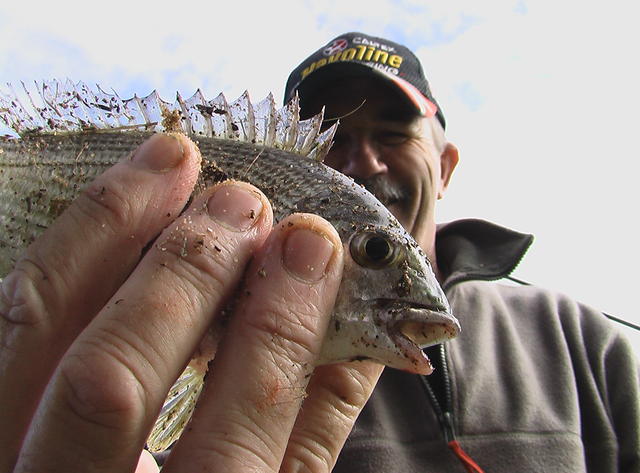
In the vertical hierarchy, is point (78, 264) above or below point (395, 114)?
below

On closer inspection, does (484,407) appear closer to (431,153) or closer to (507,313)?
(507,313)

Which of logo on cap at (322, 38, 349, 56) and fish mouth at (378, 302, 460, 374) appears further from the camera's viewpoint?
logo on cap at (322, 38, 349, 56)

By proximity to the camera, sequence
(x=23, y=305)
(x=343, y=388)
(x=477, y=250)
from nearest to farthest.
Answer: (x=23, y=305) < (x=343, y=388) < (x=477, y=250)

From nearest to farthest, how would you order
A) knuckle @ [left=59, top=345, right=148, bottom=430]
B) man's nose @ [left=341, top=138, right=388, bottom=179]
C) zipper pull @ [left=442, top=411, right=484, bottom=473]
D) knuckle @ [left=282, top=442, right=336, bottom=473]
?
knuckle @ [left=59, top=345, right=148, bottom=430], knuckle @ [left=282, top=442, right=336, bottom=473], zipper pull @ [left=442, top=411, right=484, bottom=473], man's nose @ [left=341, top=138, right=388, bottom=179]

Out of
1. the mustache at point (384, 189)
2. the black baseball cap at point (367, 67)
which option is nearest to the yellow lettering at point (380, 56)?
the black baseball cap at point (367, 67)

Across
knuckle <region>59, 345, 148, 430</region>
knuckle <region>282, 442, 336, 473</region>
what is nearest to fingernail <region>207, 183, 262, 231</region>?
knuckle <region>59, 345, 148, 430</region>

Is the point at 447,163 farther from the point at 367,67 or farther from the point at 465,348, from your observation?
the point at 465,348

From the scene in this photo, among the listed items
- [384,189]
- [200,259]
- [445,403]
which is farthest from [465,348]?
[200,259]

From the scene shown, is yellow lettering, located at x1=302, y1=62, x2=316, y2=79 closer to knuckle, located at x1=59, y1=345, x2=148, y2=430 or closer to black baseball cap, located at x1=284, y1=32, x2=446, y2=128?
black baseball cap, located at x1=284, y1=32, x2=446, y2=128
